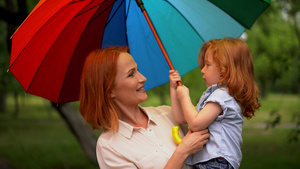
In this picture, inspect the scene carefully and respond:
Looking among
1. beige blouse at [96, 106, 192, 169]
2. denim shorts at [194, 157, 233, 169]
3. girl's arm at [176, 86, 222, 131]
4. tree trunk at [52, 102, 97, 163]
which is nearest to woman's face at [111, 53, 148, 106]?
beige blouse at [96, 106, 192, 169]

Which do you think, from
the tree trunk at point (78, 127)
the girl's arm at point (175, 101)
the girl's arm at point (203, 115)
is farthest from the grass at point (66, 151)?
the girl's arm at point (203, 115)

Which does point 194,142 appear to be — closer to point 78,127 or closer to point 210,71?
point 210,71

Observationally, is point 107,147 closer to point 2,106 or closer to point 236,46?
point 236,46

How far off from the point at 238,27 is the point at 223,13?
0.19m

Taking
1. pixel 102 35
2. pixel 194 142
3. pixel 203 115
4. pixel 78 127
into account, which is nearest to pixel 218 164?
pixel 194 142

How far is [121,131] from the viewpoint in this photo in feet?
8.96

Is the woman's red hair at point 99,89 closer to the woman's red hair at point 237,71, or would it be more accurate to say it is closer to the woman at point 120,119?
the woman at point 120,119

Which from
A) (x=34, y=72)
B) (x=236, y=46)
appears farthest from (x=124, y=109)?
(x=236, y=46)

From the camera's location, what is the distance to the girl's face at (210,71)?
2.72 meters

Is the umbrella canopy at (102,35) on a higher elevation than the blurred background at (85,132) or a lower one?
higher

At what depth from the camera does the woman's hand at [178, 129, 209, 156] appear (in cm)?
255

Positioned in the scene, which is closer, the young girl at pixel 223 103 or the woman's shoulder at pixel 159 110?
the young girl at pixel 223 103

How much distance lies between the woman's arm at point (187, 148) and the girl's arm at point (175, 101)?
0.34m

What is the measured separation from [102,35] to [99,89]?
685 mm
